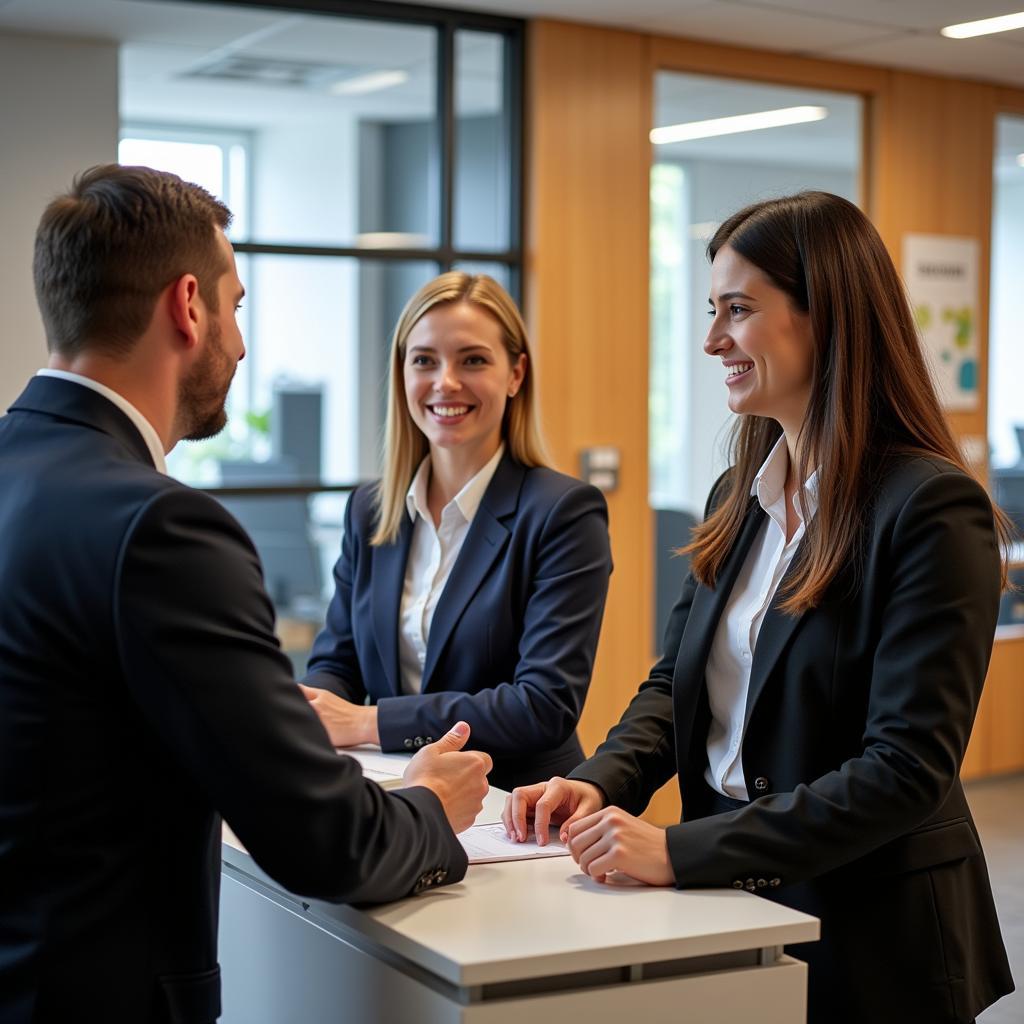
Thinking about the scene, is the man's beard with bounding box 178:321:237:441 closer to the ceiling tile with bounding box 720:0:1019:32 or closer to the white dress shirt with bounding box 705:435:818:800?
the white dress shirt with bounding box 705:435:818:800

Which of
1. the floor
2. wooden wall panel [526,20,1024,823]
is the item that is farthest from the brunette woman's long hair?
wooden wall panel [526,20,1024,823]

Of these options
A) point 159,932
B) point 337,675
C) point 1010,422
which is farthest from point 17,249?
point 1010,422

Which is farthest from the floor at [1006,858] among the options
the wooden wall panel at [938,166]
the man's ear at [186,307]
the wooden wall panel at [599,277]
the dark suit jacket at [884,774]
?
the man's ear at [186,307]

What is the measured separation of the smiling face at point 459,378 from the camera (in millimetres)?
2971

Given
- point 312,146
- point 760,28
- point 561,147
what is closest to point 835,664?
point 561,147

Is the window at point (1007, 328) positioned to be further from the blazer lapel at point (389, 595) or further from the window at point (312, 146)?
the blazer lapel at point (389, 595)

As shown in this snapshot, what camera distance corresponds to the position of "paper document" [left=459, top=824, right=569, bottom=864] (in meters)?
1.95

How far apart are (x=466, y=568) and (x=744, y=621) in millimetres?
826

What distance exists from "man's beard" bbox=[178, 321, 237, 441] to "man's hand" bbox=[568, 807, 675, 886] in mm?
694

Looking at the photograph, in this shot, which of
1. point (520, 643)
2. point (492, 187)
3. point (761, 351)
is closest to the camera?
point (761, 351)

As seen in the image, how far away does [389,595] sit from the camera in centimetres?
290

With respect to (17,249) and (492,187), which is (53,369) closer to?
(17,249)

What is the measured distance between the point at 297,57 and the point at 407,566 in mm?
3259

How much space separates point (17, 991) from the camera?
147cm
